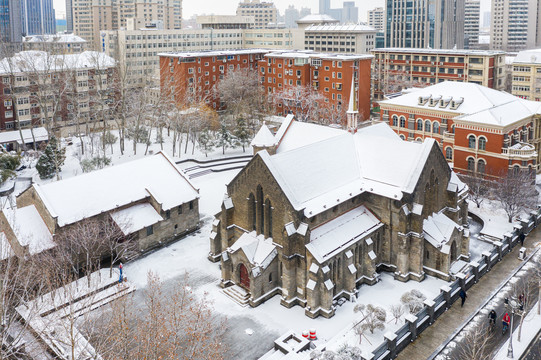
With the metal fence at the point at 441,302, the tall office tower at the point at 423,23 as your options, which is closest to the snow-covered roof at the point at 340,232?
the metal fence at the point at 441,302

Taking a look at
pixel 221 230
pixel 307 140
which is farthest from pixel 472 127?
pixel 221 230

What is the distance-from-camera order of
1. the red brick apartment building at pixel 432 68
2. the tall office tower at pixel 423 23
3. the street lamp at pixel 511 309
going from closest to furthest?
the street lamp at pixel 511 309, the red brick apartment building at pixel 432 68, the tall office tower at pixel 423 23

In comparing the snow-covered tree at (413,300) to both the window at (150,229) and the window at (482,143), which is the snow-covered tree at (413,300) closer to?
the window at (150,229)

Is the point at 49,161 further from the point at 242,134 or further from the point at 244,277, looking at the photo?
the point at 244,277

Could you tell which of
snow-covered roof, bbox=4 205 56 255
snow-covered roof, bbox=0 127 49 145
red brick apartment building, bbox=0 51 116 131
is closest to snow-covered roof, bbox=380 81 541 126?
snow-covered roof, bbox=4 205 56 255

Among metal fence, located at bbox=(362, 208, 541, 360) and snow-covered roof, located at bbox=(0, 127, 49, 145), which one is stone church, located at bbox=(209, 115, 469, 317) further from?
snow-covered roof, located at bbox=(0, 127, 49, 145)

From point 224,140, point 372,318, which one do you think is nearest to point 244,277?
point 372,318
